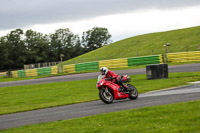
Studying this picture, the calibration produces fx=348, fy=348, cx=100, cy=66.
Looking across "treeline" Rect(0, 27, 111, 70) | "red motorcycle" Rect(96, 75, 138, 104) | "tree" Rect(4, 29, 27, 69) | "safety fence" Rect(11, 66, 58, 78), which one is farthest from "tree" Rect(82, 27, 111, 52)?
"red motorcycle" Rect(96, 75, 138, 104)

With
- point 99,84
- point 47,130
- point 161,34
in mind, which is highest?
point 161,34

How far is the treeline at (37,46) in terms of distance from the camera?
356ft

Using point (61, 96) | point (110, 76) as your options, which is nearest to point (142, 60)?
point (61, 96)

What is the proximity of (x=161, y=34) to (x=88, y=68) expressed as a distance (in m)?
41.6

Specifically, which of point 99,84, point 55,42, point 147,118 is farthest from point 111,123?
point 55,42

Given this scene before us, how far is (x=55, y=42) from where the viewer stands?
130750mm

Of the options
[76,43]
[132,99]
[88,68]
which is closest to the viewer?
[132,99]

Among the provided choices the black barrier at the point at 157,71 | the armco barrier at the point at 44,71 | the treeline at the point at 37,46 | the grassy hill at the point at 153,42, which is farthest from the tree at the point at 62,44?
the black barrier at the point at 157,71

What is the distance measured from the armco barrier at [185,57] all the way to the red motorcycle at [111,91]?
25.6m

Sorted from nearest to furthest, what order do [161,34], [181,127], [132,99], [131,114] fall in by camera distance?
[181,127]
[131,114]
[132,99]
[161,34]

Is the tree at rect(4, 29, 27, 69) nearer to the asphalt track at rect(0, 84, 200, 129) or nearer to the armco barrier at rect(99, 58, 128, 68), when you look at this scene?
the armco barrier at rect(99, 58, 128, 68)

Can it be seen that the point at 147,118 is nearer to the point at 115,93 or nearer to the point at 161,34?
the point at 115,93

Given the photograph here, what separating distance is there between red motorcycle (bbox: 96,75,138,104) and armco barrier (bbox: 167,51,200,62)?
2555cm

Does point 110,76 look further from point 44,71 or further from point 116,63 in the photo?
point 44,71
